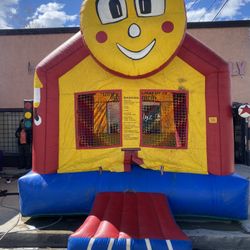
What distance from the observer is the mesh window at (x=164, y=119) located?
5258mm

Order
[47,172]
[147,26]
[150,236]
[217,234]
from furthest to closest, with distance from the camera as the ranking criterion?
[47,172] < [147,26] < [217,234] < [150,236]

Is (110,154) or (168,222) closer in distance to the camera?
(168,222)

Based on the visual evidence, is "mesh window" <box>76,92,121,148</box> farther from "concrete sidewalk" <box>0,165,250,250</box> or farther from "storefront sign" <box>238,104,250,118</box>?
"storefront sign" <box>238,104,250,118</box>

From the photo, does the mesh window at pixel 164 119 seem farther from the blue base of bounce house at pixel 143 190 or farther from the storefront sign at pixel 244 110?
the storefront sign at pixel 244 110

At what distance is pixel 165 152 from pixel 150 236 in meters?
1.67

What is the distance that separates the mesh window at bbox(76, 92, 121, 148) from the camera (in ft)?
17.4

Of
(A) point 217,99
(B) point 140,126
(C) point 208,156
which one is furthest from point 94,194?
(A) point 217,99

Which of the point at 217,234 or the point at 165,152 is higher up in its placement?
the point at 165,152

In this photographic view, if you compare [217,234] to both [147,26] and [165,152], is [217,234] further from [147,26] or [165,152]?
[147,26]

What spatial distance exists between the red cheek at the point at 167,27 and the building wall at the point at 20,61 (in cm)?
641

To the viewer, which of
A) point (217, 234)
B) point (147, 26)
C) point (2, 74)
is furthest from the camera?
point (2, 74)

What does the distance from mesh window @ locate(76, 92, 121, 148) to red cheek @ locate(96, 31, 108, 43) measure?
0.76m

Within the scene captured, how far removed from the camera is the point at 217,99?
5.13m

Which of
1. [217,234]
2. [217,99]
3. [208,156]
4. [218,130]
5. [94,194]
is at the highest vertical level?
[217,99]
